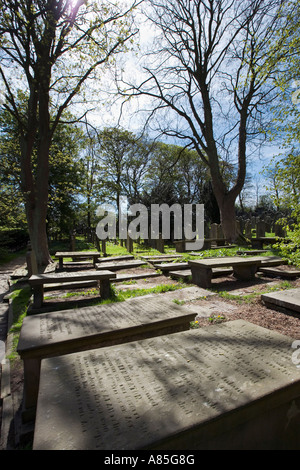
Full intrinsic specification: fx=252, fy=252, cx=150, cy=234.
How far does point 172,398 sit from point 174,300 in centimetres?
337

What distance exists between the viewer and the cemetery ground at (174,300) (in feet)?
9.59

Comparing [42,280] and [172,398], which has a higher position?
[42,280]

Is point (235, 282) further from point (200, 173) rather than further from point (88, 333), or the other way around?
point (200, 173)

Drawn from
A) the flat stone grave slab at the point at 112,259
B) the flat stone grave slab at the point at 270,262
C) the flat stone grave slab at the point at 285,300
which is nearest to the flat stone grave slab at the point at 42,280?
the flat stone grave slab at the point at 285,300

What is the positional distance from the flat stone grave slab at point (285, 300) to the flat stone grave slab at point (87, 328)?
1.87 meters

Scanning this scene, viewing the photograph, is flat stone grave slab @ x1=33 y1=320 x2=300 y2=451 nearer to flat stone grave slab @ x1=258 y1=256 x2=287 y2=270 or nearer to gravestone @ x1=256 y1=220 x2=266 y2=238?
flat stone grave slab @ x1=258 y1=256 x2=287 y2=270

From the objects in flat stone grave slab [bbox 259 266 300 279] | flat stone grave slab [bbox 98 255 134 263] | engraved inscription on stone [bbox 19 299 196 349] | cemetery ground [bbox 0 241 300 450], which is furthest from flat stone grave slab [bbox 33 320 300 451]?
flat stone grave slab [bbox 98 255 134 263]

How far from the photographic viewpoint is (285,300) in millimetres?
4039

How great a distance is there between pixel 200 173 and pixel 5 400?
3371cm

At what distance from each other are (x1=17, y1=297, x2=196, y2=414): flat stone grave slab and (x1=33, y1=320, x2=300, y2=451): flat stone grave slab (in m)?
0.40

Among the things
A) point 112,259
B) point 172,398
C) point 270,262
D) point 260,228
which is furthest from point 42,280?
point 260,228

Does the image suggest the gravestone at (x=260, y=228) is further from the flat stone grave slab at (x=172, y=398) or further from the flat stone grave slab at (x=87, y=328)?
the flat stone grave slab at (x=172, y=398)

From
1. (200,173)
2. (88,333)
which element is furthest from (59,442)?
(200,173)

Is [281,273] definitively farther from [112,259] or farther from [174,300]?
[112,259]
